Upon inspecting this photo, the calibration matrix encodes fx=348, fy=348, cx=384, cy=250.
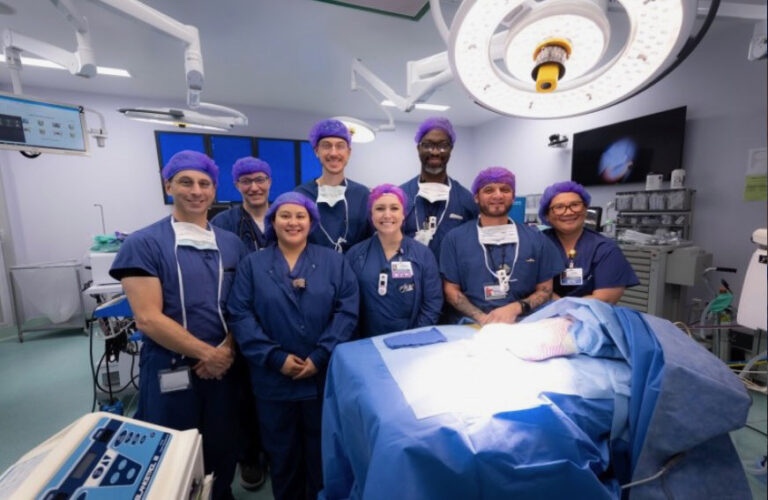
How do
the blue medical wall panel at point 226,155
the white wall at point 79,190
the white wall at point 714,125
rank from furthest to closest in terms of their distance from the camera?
the blue medical wall panel at point 226,155, the white wall at point 79,190, the white wall at point 714,125

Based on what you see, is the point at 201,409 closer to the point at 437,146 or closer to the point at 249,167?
the point at 249,167

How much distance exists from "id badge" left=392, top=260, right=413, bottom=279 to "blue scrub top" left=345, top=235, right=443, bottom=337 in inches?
0.7

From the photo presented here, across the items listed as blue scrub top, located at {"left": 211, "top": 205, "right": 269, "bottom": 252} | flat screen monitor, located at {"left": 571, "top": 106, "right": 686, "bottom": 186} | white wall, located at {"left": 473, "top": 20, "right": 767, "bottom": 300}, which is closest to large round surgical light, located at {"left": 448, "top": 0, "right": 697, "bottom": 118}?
blue scrub top, located at {"left": 211, "top": 205, "right": 269, "bottom": 252}

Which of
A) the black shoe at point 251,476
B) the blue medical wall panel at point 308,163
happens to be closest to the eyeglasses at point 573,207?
the black shoe at point 251,476

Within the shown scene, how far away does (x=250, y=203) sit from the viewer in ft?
7.44

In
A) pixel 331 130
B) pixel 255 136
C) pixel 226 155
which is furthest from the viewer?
pixel 255 136

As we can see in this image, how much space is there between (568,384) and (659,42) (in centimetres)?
79

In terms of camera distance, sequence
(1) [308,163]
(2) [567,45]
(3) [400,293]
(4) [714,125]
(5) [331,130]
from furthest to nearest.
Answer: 1. (1) [308,163]
2. (4) [714,125]
3. (5) [331,130]
4. (3) [400,293]
5. (2) [567,45]

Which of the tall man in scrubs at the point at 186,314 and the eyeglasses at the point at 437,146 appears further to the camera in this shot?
the eyeglasses at the point at 437,146

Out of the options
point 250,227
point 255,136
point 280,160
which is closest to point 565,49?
point 250,227

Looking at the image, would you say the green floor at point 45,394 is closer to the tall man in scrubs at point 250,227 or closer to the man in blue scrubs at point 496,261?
the tall man in scrubs at point 250,227

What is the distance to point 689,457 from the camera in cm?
84

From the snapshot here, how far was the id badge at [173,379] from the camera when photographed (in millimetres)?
1450

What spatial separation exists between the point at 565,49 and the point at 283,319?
134 cm
